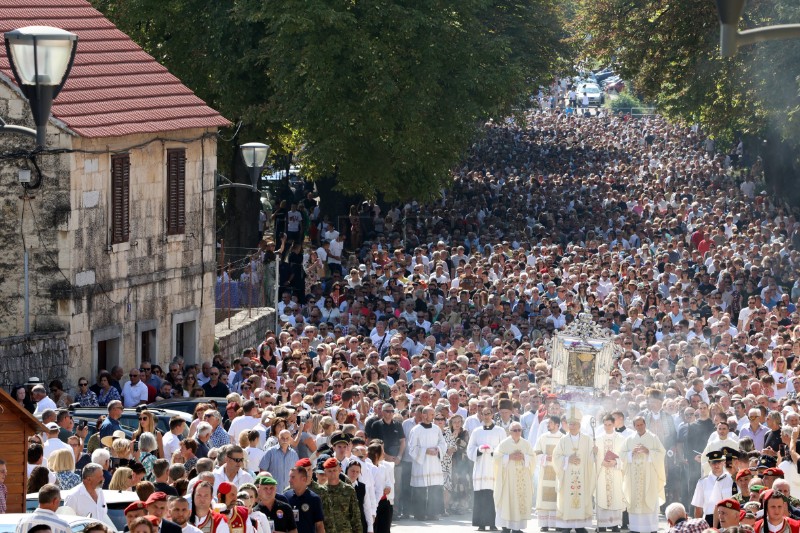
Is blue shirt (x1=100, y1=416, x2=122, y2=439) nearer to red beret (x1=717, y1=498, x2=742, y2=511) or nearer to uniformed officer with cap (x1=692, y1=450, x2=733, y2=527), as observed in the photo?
uniformed officer with cap (x1=692, y1=450, x2=733, y2=527)

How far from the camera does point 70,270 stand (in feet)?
79.3

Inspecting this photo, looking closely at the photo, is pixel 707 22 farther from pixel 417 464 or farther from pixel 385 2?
pixel 417 464

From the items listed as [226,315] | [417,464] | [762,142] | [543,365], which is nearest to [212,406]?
[417,464]

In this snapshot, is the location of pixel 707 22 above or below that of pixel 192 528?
above

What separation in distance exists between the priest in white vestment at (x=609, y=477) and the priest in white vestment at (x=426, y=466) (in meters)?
1.95

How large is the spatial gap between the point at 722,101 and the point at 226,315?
17169mm

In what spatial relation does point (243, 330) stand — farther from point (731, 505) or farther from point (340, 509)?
point (731, 505)

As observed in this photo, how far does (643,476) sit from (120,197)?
8.97 metres

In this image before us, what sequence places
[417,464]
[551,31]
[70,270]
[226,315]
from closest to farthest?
[417,464], [70,270], [226,315], [551,31]

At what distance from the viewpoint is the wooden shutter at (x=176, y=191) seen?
27172 mm

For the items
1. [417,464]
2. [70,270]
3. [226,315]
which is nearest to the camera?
[417,464]

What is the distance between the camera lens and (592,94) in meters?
114

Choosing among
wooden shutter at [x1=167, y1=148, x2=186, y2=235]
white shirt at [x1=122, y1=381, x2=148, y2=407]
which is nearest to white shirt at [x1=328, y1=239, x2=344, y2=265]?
wooden shutter at [x1=167, y1=148, x2=186, y2=235]

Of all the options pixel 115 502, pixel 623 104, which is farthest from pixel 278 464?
pixel 623 104
